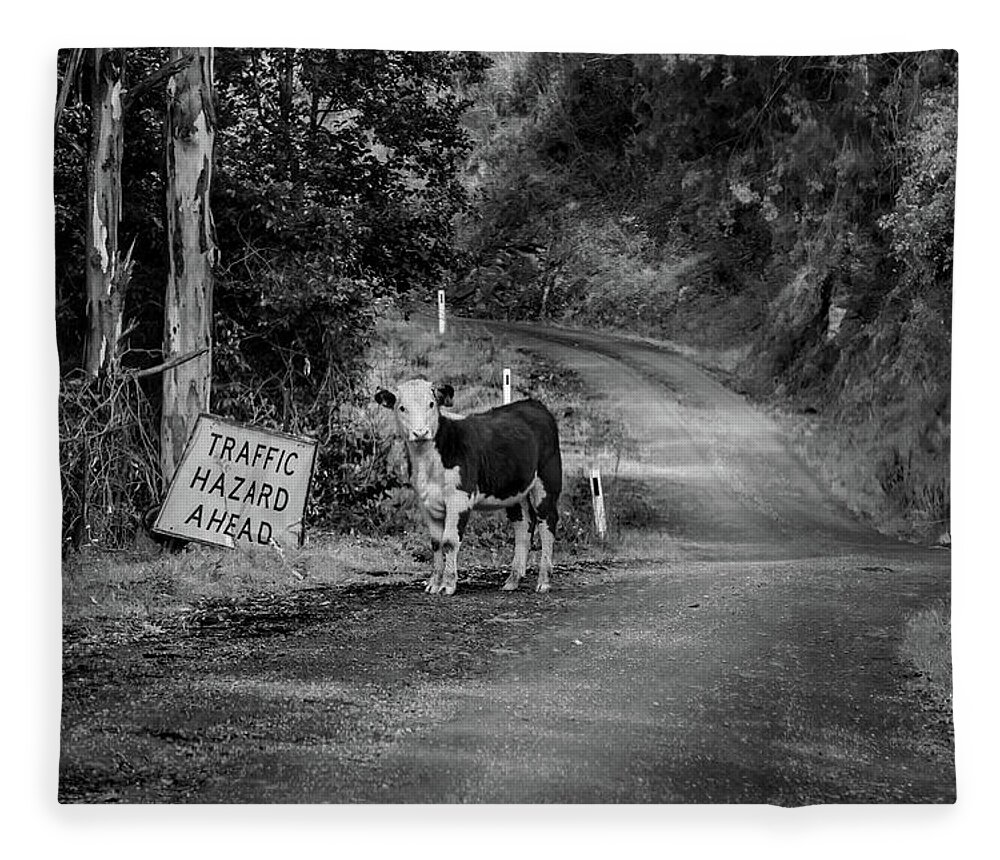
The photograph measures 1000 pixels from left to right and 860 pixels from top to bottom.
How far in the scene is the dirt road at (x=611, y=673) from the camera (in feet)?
16.6

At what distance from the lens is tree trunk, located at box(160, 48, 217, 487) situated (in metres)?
5.21

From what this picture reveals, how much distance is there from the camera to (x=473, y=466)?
5.28 metres

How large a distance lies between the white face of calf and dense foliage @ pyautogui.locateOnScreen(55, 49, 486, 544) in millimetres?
126

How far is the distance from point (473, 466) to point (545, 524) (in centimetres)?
31

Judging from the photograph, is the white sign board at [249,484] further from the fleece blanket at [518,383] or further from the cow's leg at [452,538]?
the cow's leg at [452,538]

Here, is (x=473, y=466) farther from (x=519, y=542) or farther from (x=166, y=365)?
(x=166, y=365)

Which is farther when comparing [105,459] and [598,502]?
[598,502]

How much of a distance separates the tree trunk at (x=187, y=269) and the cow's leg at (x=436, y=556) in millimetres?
856

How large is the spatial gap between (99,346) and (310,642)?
1.20m

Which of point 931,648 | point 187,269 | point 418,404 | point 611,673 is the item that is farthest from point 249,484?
point 931,648

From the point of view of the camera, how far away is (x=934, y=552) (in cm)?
525

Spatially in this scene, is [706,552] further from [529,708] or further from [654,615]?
[529,708]

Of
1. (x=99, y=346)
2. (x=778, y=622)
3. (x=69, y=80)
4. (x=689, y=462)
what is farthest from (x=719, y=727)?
(x=69, y=80)

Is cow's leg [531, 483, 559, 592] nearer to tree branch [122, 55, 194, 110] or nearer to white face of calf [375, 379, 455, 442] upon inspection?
white face of calf [375, 379, 455, 442]
